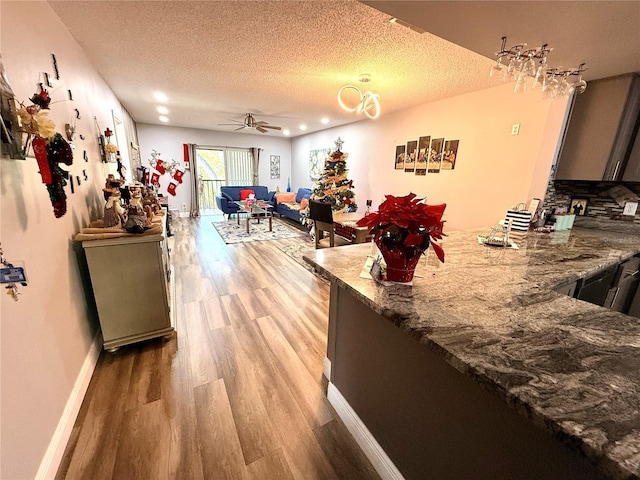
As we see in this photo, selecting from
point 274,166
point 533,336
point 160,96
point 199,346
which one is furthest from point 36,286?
point 274,166

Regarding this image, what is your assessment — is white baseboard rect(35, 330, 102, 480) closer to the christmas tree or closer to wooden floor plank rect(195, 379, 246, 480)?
wooden floor plank rect(195, 379, 246, 480)

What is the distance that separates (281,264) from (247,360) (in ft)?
6.43

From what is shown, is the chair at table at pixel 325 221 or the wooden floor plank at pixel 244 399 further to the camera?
the chair at table at pixel 325 221

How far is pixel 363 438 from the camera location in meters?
1.32

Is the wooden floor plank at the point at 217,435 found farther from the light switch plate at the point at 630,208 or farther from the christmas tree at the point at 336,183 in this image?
the light switch plate at the point at 630,208

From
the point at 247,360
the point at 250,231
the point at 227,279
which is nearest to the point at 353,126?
the point at 250,231

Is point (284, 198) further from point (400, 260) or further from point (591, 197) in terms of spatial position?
point (400, 260)

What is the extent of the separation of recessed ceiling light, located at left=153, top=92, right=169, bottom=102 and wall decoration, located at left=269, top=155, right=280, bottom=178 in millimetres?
4200

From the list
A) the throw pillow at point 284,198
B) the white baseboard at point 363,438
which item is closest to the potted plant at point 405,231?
the white baseboard at point 363,438

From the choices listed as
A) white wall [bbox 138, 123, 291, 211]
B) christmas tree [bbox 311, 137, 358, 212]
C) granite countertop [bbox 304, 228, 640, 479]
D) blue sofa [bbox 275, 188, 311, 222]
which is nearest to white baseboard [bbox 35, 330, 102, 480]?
granite countertop [bbox 304, 228, 640, 479]

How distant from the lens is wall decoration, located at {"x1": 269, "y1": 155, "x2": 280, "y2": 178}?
8.13m

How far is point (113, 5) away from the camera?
67.9 inches

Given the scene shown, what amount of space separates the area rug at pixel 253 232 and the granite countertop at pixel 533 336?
3.84 meters

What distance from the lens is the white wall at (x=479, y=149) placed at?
266 cm
